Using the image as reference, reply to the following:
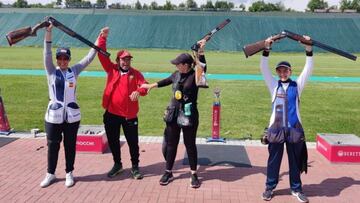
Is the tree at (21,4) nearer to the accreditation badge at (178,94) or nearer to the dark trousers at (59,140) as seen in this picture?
the dark trousers at (59,140)

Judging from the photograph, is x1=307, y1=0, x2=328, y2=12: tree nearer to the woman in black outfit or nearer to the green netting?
the green netting

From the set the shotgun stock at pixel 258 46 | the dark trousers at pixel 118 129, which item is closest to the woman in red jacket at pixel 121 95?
the dark trousers at pixel 118 129

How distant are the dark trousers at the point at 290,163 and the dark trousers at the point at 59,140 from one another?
106 inches

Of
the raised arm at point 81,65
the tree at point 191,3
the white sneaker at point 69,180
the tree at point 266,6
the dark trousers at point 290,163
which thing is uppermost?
the tree at point 191,3

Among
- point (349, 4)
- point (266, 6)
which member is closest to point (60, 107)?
point (266, 6)

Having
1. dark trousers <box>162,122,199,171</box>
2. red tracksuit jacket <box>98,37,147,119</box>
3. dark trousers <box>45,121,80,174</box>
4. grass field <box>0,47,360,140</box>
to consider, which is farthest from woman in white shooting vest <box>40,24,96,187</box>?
grass field <box>0,47,360,140</box>

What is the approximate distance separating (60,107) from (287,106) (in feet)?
9.78

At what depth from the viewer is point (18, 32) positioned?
5305 millimetres

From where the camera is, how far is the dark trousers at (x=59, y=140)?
18.4ft

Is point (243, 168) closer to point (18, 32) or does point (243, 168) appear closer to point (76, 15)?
point (18, 32)

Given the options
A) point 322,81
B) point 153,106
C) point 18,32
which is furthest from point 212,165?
point 322,81

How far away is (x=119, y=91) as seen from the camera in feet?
19.2

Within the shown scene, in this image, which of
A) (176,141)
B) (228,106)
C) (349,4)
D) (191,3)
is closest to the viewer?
(176,141)

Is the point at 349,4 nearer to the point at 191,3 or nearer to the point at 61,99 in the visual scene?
the point at 191,3
